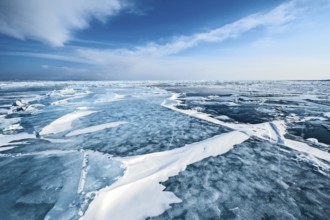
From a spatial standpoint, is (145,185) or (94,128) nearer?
(145,185)

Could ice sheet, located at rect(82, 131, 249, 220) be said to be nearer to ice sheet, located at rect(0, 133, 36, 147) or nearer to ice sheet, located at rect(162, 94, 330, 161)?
ice sheet, located at rect(162, 94, 330, 161)

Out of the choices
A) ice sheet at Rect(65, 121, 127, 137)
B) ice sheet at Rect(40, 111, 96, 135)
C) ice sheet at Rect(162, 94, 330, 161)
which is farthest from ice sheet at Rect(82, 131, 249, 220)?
ice sheet at Rect(40, 111, 96, 135)

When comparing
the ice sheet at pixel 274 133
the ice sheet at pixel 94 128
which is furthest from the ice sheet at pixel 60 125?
the ice sheet at pixel 274 133

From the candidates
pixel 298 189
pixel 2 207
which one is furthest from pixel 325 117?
pixel 2 207

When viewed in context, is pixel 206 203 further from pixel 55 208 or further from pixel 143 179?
pixel 55 208

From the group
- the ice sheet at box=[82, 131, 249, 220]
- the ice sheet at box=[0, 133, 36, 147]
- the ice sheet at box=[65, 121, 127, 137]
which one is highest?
the ice sheet at box=[82, 131, 249, 220]

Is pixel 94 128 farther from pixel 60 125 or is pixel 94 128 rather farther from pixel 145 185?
pixel 145 185

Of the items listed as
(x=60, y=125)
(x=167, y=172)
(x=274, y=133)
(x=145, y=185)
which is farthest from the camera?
(x=60, y=125)

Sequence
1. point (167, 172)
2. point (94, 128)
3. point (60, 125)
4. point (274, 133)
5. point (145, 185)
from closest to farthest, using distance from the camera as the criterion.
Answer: point (145, 185), point (167, 172), point (274, 133), point (94, 128), point (60, 125)

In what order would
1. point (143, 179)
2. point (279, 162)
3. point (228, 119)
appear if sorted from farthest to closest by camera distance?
point (228, 119), point (279, 162), point (143, 179)

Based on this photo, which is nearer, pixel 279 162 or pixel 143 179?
pixel 143 179

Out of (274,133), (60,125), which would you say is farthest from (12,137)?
(274,133)
